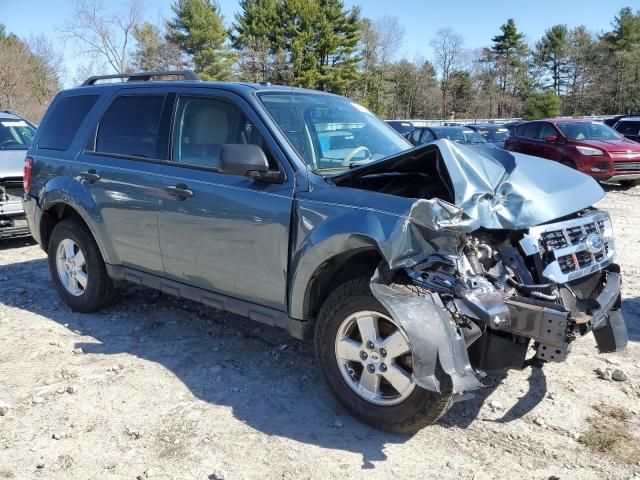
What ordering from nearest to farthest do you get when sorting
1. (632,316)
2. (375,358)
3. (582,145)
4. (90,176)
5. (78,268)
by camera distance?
(375,358) → (90,176) → (632,316) → (78,268) → (582,145)

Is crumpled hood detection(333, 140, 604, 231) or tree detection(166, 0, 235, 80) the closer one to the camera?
crumpled hood detection(333, 140, 604, 231)

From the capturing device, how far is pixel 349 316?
127 inches

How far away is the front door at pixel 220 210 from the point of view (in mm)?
3602

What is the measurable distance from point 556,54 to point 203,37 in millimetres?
37182

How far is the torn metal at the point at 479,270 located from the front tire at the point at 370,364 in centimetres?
17

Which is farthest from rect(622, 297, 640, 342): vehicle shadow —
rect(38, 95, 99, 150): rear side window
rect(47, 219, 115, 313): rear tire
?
rect(38, 95, 99, 150): rear side window

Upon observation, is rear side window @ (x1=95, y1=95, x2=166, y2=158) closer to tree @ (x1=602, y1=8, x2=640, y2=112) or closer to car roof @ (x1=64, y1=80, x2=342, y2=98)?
car roof @ (x1=64, y1=80, x2=342, y2=98)

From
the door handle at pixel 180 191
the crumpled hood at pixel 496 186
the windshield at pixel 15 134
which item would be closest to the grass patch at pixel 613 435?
the crumpled hood at pixel 496 186

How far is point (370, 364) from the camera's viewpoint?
10.5ft

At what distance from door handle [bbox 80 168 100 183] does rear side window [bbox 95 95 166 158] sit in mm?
203

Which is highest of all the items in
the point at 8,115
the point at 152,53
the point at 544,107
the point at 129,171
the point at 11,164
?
the point at 152,53

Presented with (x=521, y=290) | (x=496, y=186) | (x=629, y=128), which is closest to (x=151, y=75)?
(x=496, y=186)

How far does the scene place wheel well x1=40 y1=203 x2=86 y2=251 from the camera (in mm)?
5207

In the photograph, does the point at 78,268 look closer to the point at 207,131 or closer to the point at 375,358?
the point at 207,131
